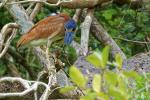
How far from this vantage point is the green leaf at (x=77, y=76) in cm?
123

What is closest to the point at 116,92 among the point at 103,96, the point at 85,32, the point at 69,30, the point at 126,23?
the point at 103,96

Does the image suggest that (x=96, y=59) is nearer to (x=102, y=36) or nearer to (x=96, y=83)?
(x=96, y=83)

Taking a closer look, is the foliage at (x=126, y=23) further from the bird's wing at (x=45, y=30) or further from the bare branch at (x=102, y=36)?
the bird's wing at (x=45, y=30)

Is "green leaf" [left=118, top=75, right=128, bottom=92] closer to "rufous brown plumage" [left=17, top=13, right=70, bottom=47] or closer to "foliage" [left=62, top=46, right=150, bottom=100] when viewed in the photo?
"foliage" [left=62, top=46, right=150, bottom=100]

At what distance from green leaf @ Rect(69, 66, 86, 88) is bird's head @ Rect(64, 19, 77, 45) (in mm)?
2446

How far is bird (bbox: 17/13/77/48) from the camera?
362 cm

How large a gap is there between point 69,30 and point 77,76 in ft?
8.43

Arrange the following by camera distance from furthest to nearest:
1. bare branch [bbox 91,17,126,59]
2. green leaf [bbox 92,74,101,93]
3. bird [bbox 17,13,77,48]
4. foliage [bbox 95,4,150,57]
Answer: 1. foliage [bbox 95,4,150,57]
2. bare branch [bbox 91,17,126,59]
3. bird [bbox 17,13,77,48]
4. green leaf [bbox 92,74,101,93]

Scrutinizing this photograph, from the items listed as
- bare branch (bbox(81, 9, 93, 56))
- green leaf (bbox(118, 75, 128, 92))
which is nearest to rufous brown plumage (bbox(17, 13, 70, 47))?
bare branch (bbox(81, 9, 93, 56))

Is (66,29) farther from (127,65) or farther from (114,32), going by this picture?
(114,32)

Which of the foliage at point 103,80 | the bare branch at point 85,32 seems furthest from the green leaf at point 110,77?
the bare branch at point 85,32

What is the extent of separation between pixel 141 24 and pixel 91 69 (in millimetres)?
1411

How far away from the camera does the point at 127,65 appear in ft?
11.3

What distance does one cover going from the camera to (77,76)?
124 centimetres
